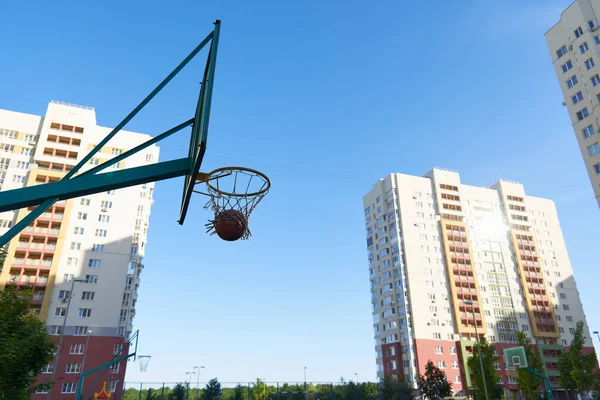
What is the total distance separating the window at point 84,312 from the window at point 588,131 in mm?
65439

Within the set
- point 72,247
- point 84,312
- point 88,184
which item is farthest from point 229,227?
point 72,247

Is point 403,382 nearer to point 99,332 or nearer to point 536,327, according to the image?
point 536,327

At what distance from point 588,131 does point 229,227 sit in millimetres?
53142

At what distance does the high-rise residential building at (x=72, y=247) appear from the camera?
2238 inches

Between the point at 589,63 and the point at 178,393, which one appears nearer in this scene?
the point at 589,63

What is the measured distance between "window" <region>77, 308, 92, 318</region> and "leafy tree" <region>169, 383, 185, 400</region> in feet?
65.6

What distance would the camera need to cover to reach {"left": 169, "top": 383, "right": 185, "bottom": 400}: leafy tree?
228 feet

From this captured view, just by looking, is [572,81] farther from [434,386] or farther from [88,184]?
[88,184]

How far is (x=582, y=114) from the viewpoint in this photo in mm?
50750

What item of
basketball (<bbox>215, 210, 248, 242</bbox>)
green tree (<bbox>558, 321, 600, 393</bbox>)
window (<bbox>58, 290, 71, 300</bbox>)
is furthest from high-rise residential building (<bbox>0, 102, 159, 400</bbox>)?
green tree (<bbox>558, 321, 600, 393</bbox>)

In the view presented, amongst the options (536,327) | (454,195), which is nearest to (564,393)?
(536,327)

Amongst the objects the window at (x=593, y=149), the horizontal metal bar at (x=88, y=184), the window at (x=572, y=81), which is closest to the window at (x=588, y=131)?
the window at (x=593, y=149)

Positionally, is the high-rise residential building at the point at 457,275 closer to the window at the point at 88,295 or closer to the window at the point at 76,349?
the window at the point at 76,349

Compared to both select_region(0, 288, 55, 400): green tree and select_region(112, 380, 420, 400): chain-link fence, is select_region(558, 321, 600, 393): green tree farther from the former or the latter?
select_region(0, 288, 55, 400): green tree
